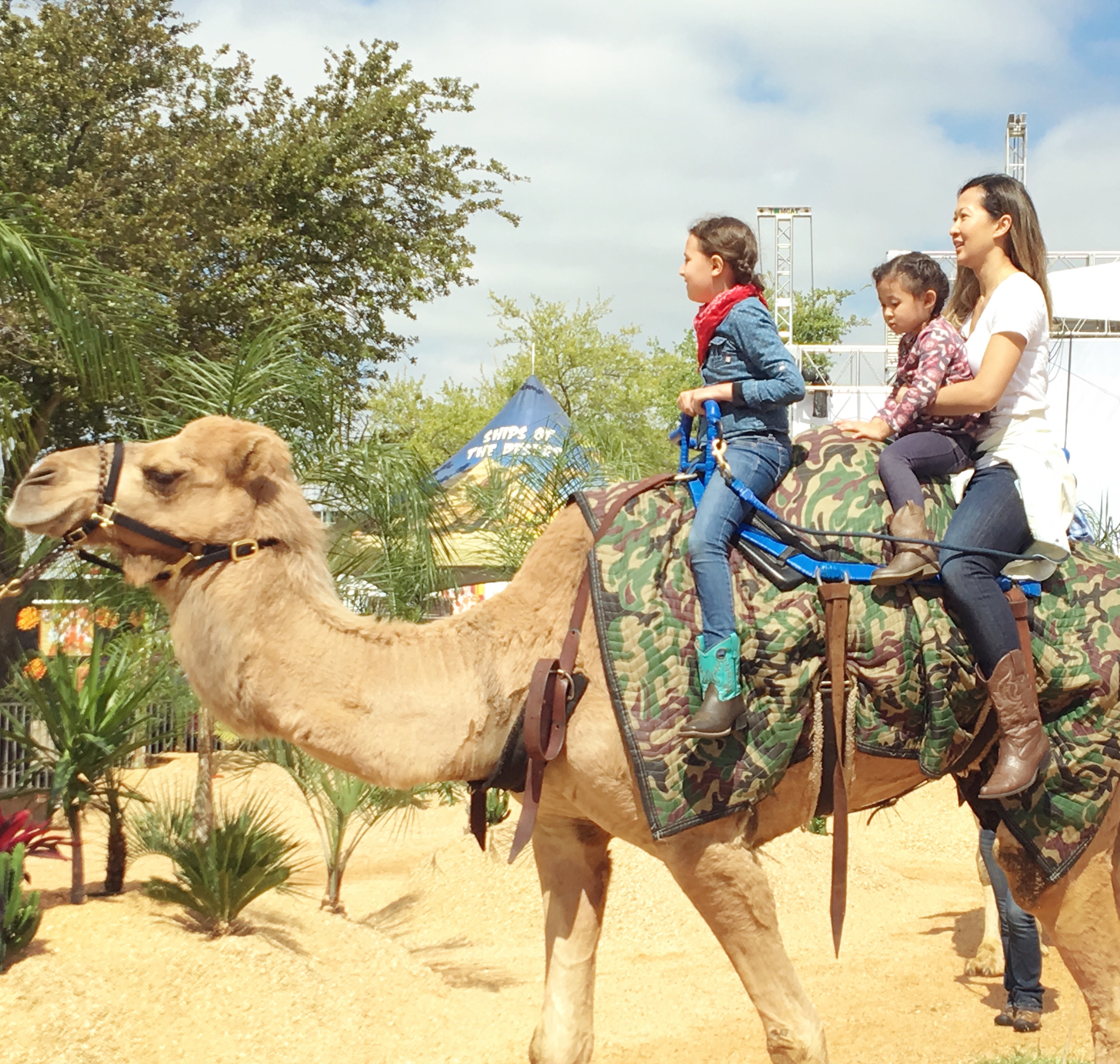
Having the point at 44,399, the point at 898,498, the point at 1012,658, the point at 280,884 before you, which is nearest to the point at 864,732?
the point at 1012,658

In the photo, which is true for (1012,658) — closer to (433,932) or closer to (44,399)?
(433,932)

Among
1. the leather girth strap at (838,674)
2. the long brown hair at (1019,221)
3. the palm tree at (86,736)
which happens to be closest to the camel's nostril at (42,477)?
the leather girth strap at (838,674)

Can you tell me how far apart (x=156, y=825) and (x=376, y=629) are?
4.98 m

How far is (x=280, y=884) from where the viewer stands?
807 centimetres

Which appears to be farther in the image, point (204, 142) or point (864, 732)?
point (204, 142)

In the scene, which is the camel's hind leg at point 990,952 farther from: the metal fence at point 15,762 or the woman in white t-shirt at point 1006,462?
the metal fence at point 15,762

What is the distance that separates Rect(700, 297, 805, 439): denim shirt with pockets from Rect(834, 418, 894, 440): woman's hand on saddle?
10.7 inches

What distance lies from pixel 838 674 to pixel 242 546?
6.24ft

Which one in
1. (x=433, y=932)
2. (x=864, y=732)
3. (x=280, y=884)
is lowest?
(x=433, y=932)

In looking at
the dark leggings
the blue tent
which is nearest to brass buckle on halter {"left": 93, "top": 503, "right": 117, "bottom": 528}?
the dark leggings

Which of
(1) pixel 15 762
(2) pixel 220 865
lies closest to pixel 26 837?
(2) pixel 220 865

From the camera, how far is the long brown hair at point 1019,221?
4410mm

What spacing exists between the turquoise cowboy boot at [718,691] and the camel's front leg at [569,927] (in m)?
0.77

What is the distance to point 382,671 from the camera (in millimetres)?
3959
